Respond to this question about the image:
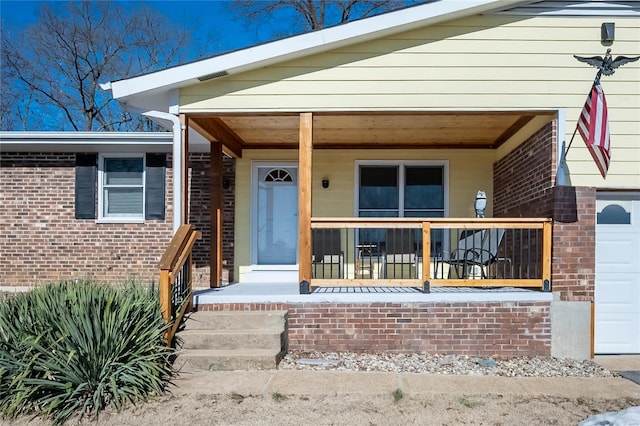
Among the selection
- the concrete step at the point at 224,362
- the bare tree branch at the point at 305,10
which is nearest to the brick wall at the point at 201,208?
the concrete step at the point at 224,362

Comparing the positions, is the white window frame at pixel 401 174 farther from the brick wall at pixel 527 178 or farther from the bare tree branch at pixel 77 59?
the bare tree branch at pixel 77 59

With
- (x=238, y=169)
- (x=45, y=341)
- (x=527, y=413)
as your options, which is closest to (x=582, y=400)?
(x=527, y=413)

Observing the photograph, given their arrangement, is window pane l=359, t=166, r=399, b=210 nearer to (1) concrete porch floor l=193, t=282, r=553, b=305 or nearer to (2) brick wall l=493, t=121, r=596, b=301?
(1) concrete porch floor l=193, t=282, r=553, b=305

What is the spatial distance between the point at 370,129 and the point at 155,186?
13.1ft

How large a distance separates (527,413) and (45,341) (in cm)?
423

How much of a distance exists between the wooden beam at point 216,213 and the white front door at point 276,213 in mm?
1060

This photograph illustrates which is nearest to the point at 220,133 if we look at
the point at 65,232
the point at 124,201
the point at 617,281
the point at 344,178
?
the point at 344,178

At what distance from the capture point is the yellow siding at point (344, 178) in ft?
28.0

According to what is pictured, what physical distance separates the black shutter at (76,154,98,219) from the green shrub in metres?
4.22

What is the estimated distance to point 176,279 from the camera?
18.5 ft

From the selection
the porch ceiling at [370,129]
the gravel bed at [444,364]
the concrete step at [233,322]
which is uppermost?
the porch ceiling at [370,129]

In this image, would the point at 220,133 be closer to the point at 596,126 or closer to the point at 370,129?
the point at 370,129

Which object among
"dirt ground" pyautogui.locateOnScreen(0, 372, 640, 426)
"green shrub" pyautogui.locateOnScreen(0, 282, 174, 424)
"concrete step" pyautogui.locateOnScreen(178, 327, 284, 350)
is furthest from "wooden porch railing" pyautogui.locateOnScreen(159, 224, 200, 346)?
"dirt ground" pyautogui.locateOnScreen(0, 372, 640, 426)

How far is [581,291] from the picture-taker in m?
5.95
